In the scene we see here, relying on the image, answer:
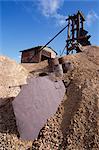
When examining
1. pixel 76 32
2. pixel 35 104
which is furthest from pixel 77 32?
pixel 35 104

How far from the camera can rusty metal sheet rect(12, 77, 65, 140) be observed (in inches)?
366

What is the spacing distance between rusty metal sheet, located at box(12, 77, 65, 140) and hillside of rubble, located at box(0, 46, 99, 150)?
0.72 ft

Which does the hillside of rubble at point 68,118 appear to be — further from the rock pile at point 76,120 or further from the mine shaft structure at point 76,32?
the mine shaft structure at point 76,32

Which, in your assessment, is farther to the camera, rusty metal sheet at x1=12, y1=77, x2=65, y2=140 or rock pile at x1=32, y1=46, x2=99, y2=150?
rusty metal sheet at x1=12, y1=77, x2=65, y2=140

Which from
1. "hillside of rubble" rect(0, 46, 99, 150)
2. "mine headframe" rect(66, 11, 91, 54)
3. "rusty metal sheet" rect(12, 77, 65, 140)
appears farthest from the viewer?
"mine headframe" rect(66, 11, 91, 54)

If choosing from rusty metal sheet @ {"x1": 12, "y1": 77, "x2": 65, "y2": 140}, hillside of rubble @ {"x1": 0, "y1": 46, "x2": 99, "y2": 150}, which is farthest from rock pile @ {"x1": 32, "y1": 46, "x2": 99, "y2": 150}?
rusty metal sheet @ {"x1": 12, "y1": 77, "x2": 65, "y2": 140}

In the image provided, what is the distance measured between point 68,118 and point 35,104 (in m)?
1.42

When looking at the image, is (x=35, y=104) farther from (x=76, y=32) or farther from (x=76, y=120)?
(x=76, y=32)

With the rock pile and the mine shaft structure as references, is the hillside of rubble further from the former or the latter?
the mine shaft structure

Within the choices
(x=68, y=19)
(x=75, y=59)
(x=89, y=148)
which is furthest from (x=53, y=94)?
(x=68, y=19)

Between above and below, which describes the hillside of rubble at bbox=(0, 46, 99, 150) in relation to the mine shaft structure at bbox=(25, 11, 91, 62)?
below

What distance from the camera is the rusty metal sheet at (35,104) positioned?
30.5ft

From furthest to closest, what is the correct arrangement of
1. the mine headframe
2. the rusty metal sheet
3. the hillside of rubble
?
the mine headframe → the rusty metal sheet → the hillside of rubble

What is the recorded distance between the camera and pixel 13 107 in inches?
373
